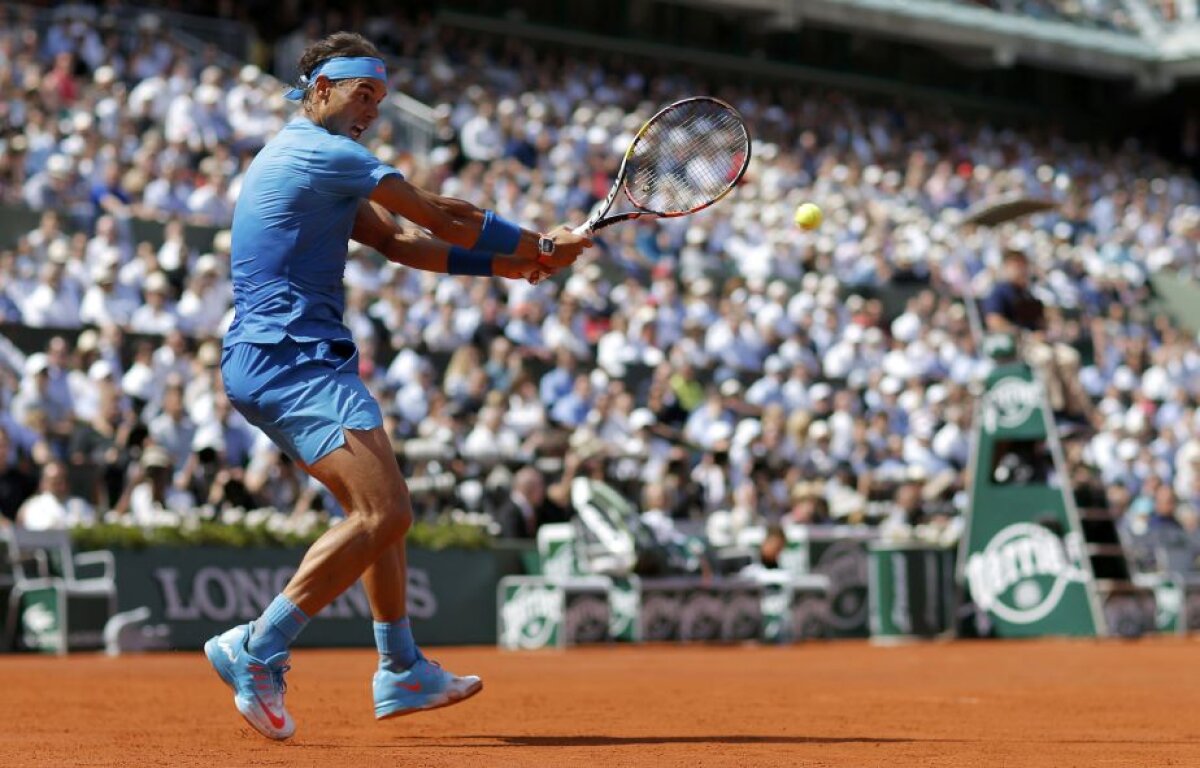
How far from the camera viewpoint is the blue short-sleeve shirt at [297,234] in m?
6.22

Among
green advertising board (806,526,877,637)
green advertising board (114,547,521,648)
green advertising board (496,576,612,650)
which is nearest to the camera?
green advertising board (114,547,521,648)

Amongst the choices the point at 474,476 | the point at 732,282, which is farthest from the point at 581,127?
the point at 474,476

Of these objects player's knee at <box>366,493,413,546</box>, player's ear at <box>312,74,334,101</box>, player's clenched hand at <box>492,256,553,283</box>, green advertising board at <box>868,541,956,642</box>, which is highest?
player's ear at <box>312,74,334,101</box>

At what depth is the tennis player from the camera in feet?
20.1

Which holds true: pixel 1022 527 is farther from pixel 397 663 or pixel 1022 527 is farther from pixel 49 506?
pixel 397 663

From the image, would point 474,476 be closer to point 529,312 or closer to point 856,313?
point 529,312

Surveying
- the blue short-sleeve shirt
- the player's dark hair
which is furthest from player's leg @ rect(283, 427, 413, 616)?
the player's dark hair

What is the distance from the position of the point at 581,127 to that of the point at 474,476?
920 cm

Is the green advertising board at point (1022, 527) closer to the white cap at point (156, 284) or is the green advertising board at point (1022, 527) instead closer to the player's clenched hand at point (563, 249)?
the white cap at point (156, 284)

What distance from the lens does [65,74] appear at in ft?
64.6

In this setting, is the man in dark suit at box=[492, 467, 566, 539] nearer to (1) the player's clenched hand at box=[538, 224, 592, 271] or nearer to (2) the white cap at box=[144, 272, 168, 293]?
(2) the white cap at box=[144, 272, 168, 293]

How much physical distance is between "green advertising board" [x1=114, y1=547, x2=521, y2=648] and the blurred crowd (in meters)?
0.79

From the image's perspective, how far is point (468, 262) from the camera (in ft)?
22.3

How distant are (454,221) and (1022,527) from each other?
428 inches
